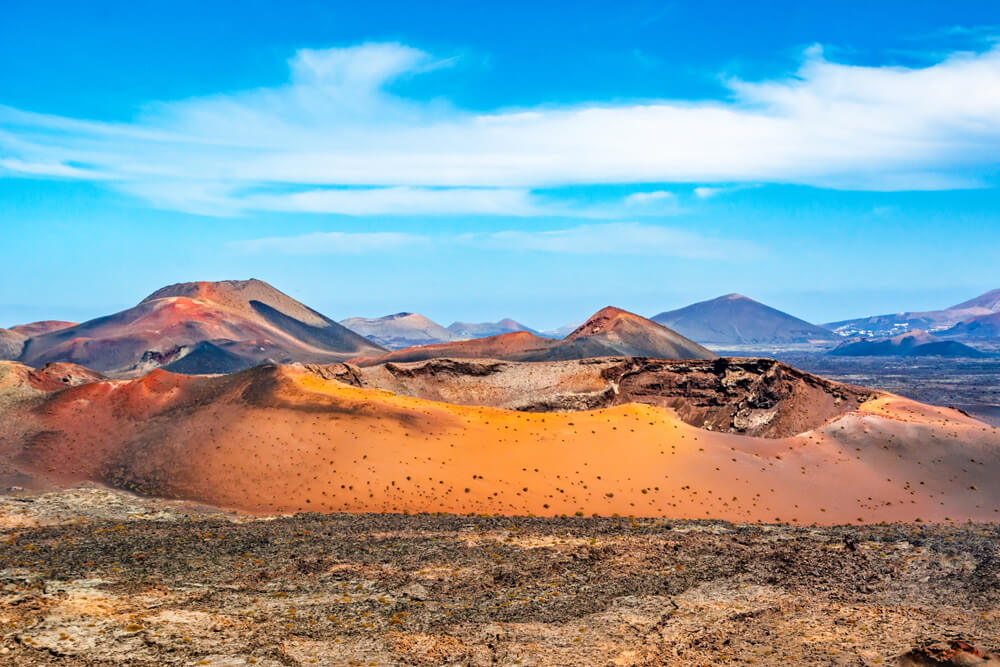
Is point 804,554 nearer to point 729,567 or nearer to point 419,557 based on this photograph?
point 729,567

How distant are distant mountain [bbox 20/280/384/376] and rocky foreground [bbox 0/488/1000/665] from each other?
89.6 m

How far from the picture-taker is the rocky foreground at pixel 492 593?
37.6 feet

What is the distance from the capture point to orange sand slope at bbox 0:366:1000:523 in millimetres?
26016

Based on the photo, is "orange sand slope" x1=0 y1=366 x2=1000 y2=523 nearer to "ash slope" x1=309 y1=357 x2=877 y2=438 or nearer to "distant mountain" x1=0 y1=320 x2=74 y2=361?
"ash slope" x1=309 y1=357 x2=877 y2=438

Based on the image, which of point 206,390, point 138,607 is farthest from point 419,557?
point 206,390

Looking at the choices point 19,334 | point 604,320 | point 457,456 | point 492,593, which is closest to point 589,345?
point 604,320

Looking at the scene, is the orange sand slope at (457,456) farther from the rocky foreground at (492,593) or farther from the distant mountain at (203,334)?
the distant mountain at (203,334)

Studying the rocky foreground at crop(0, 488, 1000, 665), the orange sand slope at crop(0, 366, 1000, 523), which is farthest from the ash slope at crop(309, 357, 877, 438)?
the rocky foreground at crop(0, 488, 1000, 665)

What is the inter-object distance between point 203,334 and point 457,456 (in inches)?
3895

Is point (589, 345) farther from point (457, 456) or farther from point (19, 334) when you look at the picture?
point (19, 334)

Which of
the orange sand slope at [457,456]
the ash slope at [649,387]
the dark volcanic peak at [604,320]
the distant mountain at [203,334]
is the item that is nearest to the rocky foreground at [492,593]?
the orange sand slope at [457,456]

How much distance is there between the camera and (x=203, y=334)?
11706 cm

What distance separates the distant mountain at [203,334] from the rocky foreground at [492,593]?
8958 cm

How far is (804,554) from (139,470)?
853 inches
